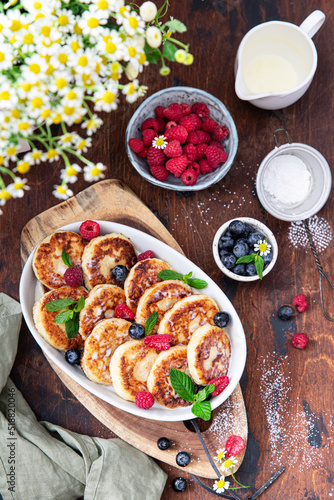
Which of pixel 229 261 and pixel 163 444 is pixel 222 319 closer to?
pixel 229 261

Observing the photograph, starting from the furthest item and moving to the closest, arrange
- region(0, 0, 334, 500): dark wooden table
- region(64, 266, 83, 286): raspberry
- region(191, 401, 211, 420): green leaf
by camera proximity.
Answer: region(0, 0, 334, 500): dark wooden table, region(64, 266, 83, 286): raspberry, region(191, 401, 211, 420): green leaf

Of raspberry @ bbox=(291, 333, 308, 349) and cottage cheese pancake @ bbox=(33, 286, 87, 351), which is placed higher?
cottage cheese pancake @ bbox=(33, 286, 87, 351)

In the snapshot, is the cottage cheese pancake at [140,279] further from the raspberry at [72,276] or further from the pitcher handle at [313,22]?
the pitcher handle at [313,22]

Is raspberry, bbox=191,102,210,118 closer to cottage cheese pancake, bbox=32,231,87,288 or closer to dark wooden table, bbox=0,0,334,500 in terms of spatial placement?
dark wooden table, bbox=0,0,334,500

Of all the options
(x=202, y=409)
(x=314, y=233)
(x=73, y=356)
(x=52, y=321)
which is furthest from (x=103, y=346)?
(x=314, y=233)

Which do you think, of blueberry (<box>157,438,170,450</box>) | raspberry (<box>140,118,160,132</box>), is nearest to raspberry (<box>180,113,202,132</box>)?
raspberry (<box>140,118,160,132</box>)

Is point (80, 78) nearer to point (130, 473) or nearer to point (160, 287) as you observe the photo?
point (160, 287)

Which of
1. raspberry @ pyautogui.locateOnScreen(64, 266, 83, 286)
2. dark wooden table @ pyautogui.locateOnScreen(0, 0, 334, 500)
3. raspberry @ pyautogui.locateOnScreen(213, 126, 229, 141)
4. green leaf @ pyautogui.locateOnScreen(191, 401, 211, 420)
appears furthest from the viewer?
dark wooden table @ pyautogui.locateOnScreen(0, 0, 334, 500)
